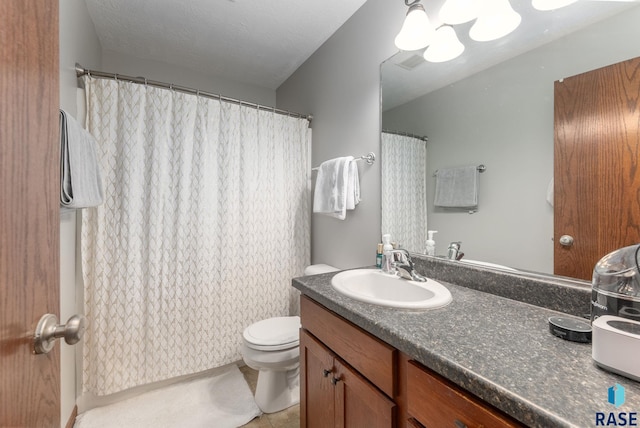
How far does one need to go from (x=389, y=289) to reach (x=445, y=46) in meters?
1.14

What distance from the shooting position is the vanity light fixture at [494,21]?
1.00 m

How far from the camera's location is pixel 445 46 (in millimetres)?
1208

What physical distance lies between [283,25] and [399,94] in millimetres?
996

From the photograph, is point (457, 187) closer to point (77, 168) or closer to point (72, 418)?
point (77, 168)

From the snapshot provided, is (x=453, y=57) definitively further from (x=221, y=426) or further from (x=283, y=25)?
(x=221, y=426)

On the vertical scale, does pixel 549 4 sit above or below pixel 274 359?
above

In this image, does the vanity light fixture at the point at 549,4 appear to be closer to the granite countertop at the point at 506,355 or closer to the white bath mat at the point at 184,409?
the granite countertop at the point at 506,355

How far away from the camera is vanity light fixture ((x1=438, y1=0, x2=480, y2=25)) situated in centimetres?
106

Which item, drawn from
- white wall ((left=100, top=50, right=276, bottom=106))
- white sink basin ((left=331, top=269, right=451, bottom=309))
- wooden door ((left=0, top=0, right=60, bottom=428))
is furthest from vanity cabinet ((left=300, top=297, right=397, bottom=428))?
white wall ((left=100, top=50, right=276, bottom=106))

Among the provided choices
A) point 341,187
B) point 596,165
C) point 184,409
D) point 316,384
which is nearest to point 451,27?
point 596,165

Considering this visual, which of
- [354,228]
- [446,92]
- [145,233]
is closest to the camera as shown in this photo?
[446,92]

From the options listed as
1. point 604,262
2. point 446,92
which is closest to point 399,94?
point 446,92

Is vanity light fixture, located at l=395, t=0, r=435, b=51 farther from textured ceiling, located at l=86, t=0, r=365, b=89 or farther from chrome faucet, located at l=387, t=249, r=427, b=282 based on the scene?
chrome faucet, located at l=387, t=249, r=427, b=282

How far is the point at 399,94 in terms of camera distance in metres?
1.42
